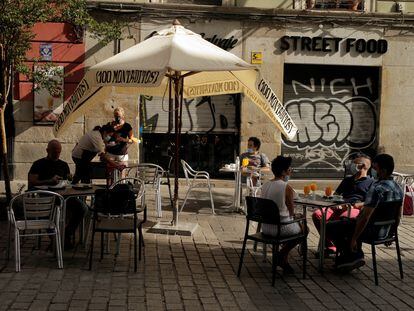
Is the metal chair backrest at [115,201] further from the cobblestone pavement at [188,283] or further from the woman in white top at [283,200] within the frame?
the woman in white top at [283,200]

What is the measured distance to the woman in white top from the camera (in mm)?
6391

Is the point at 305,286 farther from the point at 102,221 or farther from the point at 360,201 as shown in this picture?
the point at 102,221

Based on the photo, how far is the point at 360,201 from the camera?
7332mm

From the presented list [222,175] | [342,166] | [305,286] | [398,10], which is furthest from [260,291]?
[398,10]

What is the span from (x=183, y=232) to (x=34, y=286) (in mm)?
2808

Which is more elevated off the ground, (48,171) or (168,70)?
(168,70)

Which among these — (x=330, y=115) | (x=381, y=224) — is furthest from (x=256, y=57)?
(x=381, y=224)

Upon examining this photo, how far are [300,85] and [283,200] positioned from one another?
8279mm

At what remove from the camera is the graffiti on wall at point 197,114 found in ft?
45.6

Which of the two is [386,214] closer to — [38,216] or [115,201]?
[115,201]

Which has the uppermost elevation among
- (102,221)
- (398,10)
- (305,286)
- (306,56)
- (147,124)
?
(398,10)

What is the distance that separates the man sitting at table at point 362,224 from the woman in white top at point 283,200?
1.78 ft

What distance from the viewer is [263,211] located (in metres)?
6.29

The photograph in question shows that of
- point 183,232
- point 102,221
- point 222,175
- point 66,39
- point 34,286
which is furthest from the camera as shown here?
point 222,175
